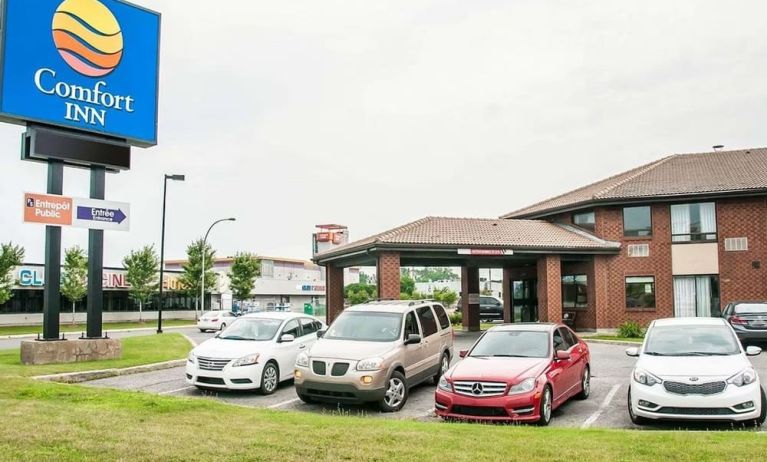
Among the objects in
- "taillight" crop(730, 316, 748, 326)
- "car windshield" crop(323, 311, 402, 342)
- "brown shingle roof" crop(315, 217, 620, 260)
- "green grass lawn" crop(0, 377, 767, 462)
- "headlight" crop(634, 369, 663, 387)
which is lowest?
"green grass lawn" crop(0, 377, 767, 462)

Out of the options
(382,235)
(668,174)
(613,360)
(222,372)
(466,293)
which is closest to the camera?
(222,372)

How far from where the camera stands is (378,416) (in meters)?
10.7

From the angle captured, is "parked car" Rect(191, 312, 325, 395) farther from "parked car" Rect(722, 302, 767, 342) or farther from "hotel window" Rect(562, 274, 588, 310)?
"hotel window" Rect(562, 274, 588, 310)

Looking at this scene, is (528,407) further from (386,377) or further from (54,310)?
(54,310)

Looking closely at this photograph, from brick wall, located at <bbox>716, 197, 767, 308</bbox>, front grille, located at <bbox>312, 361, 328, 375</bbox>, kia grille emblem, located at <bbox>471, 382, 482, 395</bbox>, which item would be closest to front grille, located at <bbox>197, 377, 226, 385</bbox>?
front grille, located at <bbox>312, 361, 328, 375</bbox>

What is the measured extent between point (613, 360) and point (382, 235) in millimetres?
11769

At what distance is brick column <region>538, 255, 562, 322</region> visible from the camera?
28844mm

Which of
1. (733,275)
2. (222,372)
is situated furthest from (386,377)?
(733,275)

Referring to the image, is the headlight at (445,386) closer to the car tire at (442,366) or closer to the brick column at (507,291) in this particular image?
the car tire at (442,366)

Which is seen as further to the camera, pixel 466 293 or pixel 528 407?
pixel 466 293

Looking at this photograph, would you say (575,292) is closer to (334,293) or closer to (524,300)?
(524,300)

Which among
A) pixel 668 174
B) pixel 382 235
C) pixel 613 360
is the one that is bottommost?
pixel 613 360

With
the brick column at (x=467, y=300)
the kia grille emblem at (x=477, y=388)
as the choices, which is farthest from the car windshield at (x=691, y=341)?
the brick column at (x=467, y=300)

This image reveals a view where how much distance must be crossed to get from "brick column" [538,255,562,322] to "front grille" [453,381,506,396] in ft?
65.2
